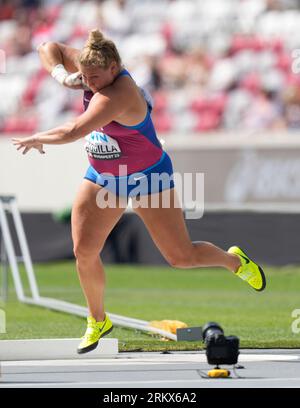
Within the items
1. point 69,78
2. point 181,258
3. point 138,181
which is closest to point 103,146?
point 138,181

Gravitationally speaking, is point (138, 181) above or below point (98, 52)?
below

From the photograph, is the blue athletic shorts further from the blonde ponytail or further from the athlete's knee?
the blonde ponytail

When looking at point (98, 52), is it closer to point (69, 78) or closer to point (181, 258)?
point (69, 78)

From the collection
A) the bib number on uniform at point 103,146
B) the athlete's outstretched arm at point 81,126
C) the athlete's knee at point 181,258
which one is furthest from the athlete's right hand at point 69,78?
the athlete's knee at point 181,258

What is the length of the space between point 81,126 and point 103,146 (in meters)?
0.45

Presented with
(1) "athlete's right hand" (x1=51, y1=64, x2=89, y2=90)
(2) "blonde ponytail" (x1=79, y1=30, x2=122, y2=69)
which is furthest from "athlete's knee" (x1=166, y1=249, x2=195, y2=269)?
(2) "blonde ponytail" (x1=79, y1=30, x2=122, y2=69)

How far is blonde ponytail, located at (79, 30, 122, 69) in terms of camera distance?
7641 millimetres

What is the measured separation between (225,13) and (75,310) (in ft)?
39.3

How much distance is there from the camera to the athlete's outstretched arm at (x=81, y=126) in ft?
24.6

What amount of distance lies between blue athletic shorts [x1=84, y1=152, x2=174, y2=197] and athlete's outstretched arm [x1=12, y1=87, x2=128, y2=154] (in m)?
0.56

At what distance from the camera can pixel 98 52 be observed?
766 centimetres

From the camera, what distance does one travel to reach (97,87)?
25.4ft
